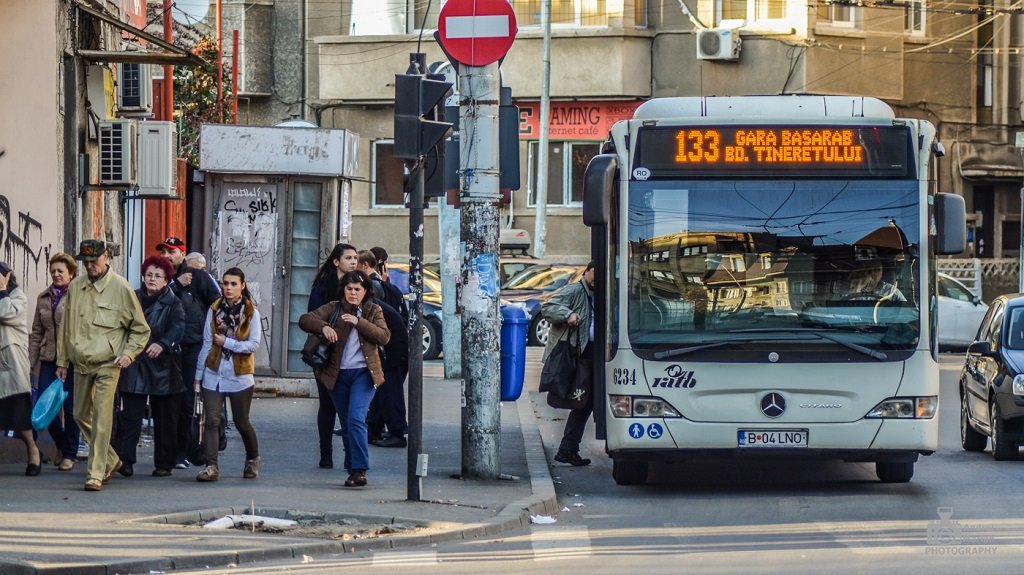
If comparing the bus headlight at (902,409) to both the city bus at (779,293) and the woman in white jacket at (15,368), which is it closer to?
the city bus at (779,293)

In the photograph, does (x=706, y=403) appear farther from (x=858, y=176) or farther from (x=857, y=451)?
(x=858, y=176)

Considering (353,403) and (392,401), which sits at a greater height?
(353,403)

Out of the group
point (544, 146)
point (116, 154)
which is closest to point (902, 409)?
point (116, 154)

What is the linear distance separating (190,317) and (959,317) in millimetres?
20162

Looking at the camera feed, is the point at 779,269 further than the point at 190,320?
No

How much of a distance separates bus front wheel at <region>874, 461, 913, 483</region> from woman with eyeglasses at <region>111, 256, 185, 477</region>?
17.2ft

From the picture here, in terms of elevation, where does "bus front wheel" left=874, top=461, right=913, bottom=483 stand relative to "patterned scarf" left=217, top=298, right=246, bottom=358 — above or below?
below

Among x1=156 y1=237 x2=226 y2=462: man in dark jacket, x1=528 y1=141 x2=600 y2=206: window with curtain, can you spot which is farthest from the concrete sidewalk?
x1=528 y1=141 x2=600 y2=206: window with curtain

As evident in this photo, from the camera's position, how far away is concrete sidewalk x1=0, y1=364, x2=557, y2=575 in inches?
362

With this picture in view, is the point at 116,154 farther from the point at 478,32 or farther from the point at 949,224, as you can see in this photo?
the point at 949,224

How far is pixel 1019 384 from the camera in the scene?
14648 millimetres

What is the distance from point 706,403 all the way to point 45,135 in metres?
5.97

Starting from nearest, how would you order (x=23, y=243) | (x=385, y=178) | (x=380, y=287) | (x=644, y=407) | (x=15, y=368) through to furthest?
(x=644, y=407), (x=15, y=368), (x=23, y=243), (x=380, y=287), (x=385, y=178)

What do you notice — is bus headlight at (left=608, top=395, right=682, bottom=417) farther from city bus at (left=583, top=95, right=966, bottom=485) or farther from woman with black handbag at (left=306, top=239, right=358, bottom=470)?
woman with black handbag at (left=306, top=239, right=358, bottom=470)
